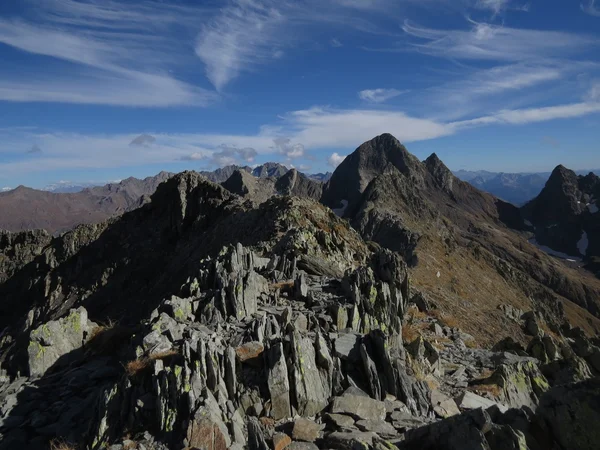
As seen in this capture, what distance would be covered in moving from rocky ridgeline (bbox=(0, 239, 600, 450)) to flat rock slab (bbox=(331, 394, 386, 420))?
4 centimetres

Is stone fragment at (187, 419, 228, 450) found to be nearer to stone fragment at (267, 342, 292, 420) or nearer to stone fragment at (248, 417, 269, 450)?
stone fragment at (248, 417, 269, 450)

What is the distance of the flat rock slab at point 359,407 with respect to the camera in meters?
14.8

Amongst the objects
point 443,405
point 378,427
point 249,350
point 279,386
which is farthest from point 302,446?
point 443,405

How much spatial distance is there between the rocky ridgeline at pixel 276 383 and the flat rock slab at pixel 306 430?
0.04 metres

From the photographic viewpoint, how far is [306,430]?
13.6 metres

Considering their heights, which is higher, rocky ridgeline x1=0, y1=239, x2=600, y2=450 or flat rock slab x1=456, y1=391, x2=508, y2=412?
rocky ridgeline x1=0, y1=239, x2=600, y2=450

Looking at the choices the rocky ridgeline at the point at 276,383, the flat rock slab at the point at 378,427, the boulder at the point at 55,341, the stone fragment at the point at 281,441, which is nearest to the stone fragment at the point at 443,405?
the rocky ridgeline at the point at 276,383

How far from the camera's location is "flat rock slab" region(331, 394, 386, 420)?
1476 cm

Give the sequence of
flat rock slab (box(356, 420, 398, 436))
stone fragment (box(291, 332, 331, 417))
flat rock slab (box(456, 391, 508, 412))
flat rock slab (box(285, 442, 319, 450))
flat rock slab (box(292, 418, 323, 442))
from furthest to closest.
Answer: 1. flat rock slab (box(456, 391, 508, 412))
2. stone fragment (box(291, 332, 331, 417))
3. flat rock slab (box(356, 420, 398, 436))
4. flat rock slab (box(292, 418, 323, 442))
5. flat rock slab (box(285, 442, 319, 450))

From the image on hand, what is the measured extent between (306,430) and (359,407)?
8.23 ft

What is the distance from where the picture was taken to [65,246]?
10256cm

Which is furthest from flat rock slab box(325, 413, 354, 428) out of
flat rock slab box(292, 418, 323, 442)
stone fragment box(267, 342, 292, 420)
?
stone fragment box(267, 342, 292, 420)

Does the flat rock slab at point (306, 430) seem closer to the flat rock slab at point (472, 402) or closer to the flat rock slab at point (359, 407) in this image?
the flat rock slab at point (359, 407)

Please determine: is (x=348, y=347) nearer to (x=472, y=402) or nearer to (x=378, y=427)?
(x=378, y=427)
